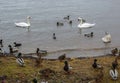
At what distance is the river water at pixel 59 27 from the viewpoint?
34069 mm

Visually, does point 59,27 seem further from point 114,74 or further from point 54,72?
point 114,74

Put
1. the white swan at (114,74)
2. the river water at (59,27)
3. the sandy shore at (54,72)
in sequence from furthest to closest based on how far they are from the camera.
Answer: the river water at (59,27) < the sandy shore at (54,72) < the white swan at (114,74)

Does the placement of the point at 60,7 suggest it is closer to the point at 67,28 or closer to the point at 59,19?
the point at 59,19

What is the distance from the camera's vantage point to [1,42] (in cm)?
3378

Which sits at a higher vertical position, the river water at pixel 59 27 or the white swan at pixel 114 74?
the river water at pixel 59 27

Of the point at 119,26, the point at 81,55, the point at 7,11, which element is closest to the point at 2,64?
the point at 81,55

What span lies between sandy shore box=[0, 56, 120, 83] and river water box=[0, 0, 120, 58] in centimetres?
527

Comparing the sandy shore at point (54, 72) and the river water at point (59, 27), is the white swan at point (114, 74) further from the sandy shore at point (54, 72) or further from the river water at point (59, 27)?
the river water at point (59, 27)

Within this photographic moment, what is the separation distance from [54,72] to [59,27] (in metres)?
18.5

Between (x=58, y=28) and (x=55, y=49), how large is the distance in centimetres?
805

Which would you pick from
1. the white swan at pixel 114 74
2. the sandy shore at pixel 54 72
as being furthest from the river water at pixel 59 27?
the white swan at pixel 114 74

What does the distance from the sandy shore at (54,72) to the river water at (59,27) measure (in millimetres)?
5265

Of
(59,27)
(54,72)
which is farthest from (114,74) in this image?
(59,27)

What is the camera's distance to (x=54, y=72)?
915 inches
